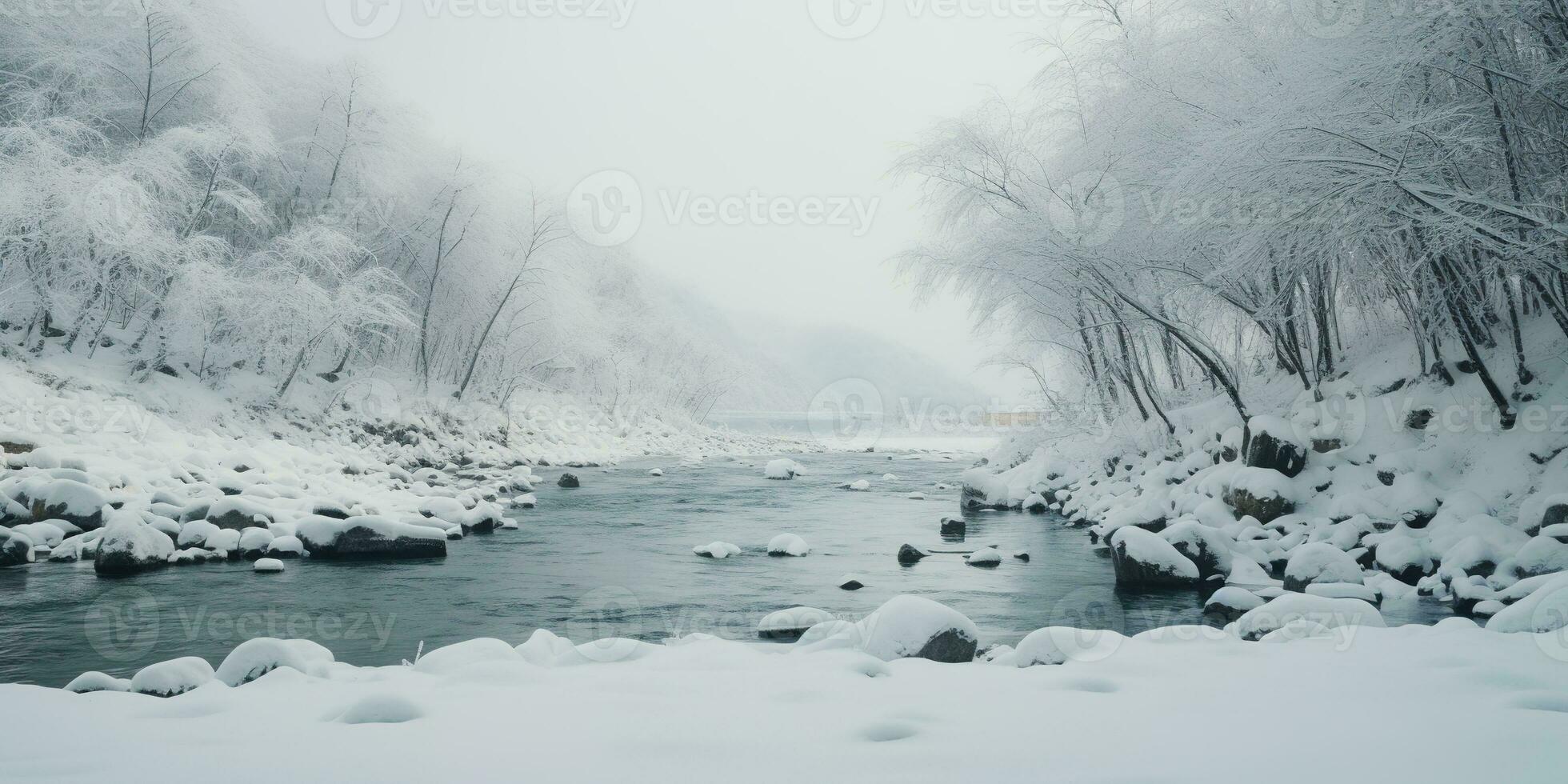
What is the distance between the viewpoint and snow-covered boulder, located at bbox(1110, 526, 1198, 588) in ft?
24.6

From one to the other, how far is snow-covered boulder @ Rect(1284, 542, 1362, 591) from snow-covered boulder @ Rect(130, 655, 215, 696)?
7763 mm

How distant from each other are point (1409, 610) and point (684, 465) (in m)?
22.1

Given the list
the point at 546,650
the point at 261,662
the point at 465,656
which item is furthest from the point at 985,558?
the point at 261,662

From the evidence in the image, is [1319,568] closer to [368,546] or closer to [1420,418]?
[1420,418]

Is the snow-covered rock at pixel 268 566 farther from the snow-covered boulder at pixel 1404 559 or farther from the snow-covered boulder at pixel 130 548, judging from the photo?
the snow-covered boulder at pixel 1404 559

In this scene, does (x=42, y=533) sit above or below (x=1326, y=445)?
below

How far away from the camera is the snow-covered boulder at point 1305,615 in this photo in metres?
4.86

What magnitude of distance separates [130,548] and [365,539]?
2046mm

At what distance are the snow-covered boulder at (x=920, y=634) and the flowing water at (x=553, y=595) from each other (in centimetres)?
133

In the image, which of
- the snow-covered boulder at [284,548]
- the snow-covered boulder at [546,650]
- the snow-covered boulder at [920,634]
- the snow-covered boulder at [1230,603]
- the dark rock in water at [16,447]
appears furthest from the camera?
the dark rock in water at [16,447]

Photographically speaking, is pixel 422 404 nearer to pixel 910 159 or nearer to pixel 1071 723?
pixel 910 159

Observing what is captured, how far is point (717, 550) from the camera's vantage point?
9.72 meters

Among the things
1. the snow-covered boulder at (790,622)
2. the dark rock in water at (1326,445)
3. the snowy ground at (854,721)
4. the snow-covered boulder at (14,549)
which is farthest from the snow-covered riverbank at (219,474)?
the dark rock in water at (1326,445)

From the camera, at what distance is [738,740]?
2.76 metres
